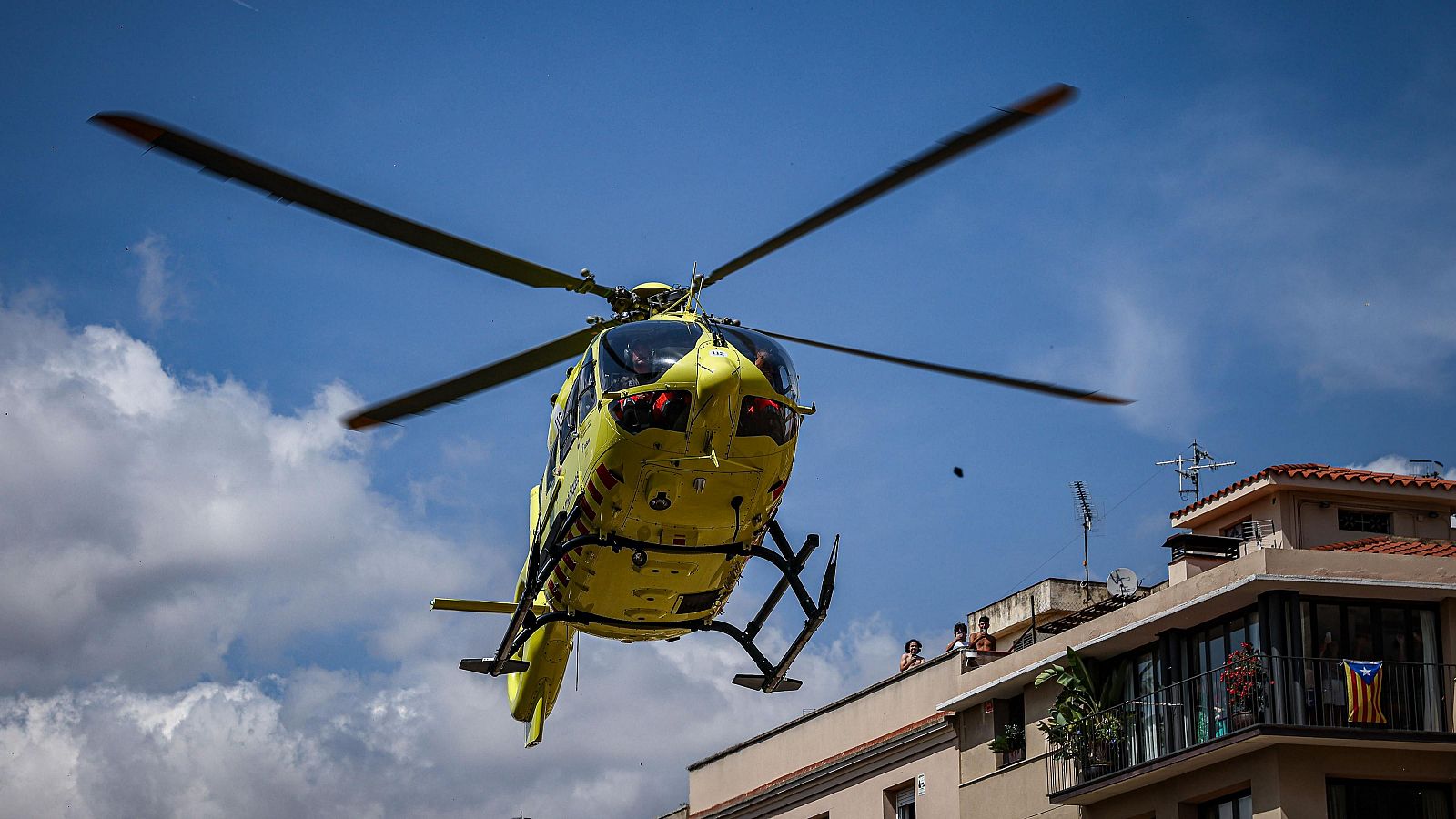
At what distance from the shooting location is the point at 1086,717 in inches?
1551

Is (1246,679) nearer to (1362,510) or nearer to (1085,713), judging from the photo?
(1085,713)

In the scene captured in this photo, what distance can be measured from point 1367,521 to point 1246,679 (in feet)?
42.6

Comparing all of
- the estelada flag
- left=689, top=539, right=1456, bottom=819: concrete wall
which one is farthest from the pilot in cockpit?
the estelada flag

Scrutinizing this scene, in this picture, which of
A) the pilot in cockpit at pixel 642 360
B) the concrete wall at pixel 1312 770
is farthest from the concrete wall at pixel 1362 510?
the pilot in cockpit at pixel 642 360

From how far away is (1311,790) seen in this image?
35.1 m

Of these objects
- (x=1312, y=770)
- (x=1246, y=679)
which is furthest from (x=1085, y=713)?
(x=1312, y=770)

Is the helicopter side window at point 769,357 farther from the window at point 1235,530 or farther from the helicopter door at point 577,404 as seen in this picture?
the window at point 1235,530

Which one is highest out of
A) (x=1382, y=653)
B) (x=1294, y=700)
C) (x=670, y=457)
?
(x=1382, y=653)

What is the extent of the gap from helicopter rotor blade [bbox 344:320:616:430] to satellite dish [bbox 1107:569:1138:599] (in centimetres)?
1892

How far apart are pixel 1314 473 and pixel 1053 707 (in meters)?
10.5

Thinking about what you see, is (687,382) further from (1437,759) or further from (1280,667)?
(1437,759)

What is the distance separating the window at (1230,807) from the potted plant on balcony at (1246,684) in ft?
4.57

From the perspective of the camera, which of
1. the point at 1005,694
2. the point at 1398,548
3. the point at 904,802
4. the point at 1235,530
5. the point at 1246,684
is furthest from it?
the point at 1235,530

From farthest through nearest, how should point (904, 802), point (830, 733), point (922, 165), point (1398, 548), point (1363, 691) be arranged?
point (830, 733), point (904, 802), point (1398, 548), point (1363, 691), point (922, 165)
